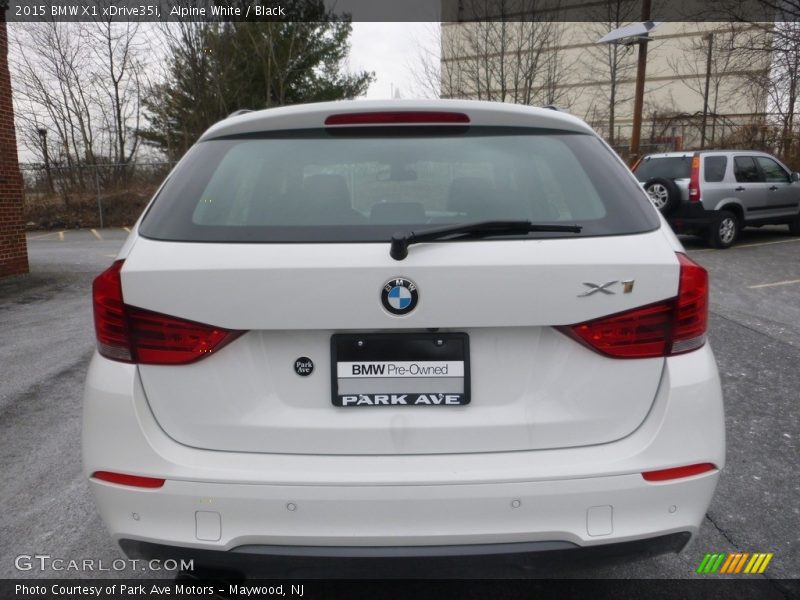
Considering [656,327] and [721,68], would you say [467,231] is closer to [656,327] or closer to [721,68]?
Result: [656,327]

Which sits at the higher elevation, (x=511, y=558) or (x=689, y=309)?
(x=689, y=309)

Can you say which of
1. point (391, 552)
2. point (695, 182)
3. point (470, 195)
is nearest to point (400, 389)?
point (391, 552)

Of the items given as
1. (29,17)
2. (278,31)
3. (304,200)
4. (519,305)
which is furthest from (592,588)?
(29,17)

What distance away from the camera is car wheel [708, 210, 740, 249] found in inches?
494

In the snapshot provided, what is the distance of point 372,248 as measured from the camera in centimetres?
181

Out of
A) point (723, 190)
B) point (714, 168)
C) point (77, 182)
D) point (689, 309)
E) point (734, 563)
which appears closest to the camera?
point (689, 309)

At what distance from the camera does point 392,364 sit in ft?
6.02

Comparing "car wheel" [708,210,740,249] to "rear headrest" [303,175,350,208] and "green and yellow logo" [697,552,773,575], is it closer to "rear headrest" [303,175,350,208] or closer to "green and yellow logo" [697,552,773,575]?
"green and yellow logo" [697,552,773,575]

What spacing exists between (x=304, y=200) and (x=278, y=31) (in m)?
26.1

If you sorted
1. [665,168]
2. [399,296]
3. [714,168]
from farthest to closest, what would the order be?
1. [665,168]
2. [714,168]
3. [399,296]

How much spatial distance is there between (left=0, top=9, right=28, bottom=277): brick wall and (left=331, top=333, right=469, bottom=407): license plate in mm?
10359

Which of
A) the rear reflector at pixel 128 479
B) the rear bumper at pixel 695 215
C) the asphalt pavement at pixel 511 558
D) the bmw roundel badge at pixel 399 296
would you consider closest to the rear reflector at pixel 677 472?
the asphalt pavement at pixel 511 558

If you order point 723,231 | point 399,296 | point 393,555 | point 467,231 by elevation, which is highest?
point 467,231

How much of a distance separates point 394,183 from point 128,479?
1201 millimetres
